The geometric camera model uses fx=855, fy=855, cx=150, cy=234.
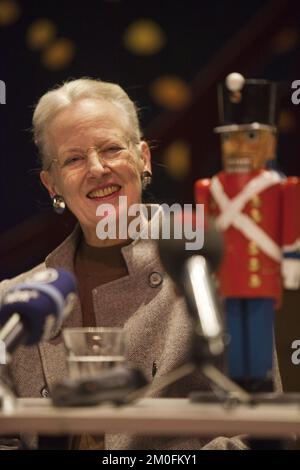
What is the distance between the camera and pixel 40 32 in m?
1.84

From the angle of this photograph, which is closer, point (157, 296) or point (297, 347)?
point (157, 296)

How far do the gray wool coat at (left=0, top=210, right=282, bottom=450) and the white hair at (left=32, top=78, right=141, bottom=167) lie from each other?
8.8 inches

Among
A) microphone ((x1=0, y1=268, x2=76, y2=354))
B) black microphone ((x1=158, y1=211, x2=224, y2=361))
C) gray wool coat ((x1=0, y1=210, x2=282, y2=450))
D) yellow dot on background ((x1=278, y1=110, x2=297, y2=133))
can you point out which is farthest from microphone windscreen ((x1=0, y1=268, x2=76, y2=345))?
yellow dot on background ((x1=278, y1=110, x2=297, y2=133))

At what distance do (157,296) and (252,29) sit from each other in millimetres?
698

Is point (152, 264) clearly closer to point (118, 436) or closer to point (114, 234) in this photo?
point (114, 234)

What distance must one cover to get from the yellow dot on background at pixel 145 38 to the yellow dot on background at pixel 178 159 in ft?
0.69

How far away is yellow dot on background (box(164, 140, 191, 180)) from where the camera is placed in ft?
5.67

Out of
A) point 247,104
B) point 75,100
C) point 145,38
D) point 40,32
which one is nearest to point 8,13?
point 40,32

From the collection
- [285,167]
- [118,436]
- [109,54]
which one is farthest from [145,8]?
[118,436]

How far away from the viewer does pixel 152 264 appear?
4.37 feet

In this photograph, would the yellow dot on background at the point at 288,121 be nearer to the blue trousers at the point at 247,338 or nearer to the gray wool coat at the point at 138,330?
the gray wool coat at the point at 138,330

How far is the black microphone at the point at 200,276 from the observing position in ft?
2.46

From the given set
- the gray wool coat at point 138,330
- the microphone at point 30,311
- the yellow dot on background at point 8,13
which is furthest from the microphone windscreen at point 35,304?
the yellow dot on background at point 8,13

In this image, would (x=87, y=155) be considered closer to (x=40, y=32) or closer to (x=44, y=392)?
(x=44, y=392)
